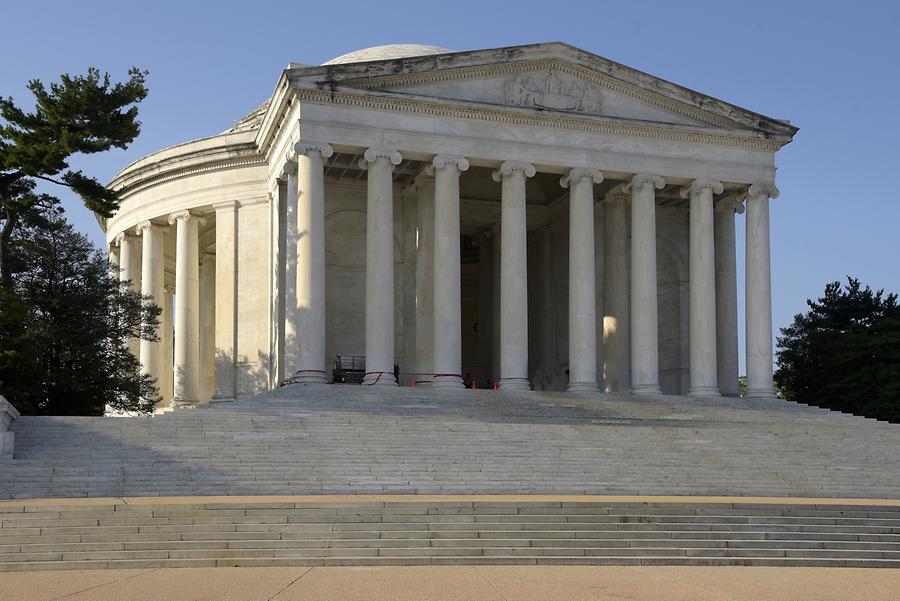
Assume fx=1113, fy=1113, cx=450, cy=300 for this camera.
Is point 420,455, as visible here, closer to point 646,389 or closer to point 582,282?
point 582,282

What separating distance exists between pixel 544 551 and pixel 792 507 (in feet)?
25.9

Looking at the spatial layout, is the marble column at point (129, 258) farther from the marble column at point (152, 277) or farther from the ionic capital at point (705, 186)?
the ionic capital at point (705, 186)

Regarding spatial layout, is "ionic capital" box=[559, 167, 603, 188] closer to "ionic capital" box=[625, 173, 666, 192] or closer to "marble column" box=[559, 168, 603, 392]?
"marble column" box=[559, 168, 603, 392]

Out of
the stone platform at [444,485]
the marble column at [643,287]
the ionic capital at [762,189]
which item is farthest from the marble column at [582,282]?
the ionic capital at [762,189]

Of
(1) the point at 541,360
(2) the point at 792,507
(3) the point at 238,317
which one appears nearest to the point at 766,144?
(1) the point at 541,360

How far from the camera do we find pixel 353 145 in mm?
55281

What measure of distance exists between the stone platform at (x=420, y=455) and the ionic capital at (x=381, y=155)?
13.3 m

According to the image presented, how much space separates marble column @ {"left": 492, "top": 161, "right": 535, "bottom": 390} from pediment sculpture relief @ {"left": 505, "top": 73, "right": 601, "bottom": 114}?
3582 millimetres

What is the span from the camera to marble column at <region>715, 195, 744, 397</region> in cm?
6512

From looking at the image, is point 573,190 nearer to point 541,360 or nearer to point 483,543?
point 541,360

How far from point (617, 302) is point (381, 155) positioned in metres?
18.2

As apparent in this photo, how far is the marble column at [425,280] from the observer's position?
6006cm

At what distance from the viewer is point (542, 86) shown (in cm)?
5931

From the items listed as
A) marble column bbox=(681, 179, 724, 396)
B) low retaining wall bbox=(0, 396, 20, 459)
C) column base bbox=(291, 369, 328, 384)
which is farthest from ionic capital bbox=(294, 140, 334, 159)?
low retaining wall bbox=(0, 396, 20, 459)
